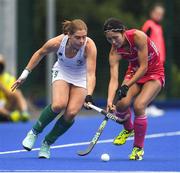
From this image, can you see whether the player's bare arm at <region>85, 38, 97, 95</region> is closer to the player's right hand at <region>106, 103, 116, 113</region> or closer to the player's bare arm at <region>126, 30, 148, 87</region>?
the player's right hand at <region>106, 103, 116, 113</region>

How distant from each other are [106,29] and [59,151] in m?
2.15

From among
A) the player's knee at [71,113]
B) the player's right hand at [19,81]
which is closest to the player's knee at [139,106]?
the player's knee at [71,113]

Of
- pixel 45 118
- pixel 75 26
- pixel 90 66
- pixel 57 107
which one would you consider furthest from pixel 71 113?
pixel 75 26

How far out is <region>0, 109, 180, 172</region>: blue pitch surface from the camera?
1055 centimetres

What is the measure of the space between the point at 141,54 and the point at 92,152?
176cm

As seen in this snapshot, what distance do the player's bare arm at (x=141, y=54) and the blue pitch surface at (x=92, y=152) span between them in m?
1.06

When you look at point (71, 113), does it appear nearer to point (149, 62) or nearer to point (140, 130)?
point (140, 130)

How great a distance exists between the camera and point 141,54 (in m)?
11.7

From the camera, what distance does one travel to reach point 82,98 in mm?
11891

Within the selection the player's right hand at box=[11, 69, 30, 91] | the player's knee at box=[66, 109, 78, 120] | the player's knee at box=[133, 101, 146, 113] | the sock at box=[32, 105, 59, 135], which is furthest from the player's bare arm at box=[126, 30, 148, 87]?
the player's right hand at box=[11, 69, 30, 91]

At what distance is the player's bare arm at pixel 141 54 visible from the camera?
1165 cm

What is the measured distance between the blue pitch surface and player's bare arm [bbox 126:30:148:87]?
106cm

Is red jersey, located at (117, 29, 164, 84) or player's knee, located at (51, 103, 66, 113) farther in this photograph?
red jersey, located at (117, 29, 164, 84)

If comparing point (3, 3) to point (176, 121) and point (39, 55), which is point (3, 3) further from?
point (39, 55)
